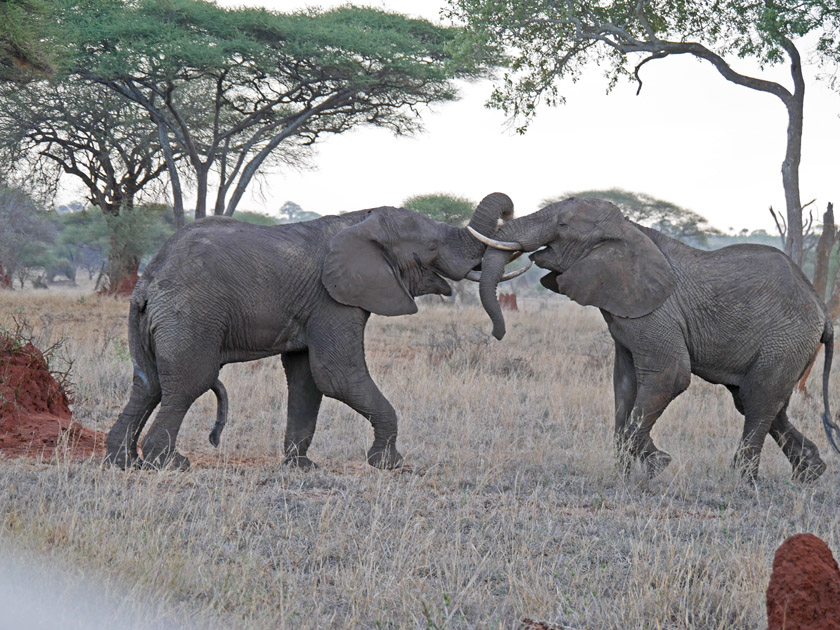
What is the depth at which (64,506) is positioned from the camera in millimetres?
5195

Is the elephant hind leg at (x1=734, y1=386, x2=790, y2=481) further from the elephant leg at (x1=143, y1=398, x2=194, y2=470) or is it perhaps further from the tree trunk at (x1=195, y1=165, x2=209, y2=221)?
the tree trunk at (x1=195, y1=165, x2=209, y2=221)

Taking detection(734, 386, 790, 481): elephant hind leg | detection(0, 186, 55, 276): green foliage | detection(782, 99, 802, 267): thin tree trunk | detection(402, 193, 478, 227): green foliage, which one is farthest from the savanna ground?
detection(0, 186, 55, 276): green foliage

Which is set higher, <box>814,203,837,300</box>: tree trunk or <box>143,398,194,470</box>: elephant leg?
<box>814,203,837,300</box>: tree trunk

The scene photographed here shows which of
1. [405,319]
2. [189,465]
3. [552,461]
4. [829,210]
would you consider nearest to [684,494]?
[552,461]

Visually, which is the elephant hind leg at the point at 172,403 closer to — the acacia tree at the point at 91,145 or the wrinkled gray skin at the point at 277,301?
the wrinkled gray skin at the point at 277,301

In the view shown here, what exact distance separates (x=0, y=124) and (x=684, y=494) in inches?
893

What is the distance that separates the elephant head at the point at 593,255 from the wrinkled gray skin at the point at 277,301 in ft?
0.81

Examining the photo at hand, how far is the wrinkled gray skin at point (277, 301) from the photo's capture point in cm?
655

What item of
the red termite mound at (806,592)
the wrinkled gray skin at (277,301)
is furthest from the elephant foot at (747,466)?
the red termite mound at (806,592)

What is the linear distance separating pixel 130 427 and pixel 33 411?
129cm

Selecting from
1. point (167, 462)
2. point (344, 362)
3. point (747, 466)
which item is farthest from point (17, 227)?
point (747, 466)

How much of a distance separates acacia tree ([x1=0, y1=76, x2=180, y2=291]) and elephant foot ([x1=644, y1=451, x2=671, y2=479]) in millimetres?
18052

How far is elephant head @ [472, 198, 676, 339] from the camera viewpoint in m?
6.87

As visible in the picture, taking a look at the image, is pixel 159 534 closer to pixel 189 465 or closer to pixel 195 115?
pixel 189 465
